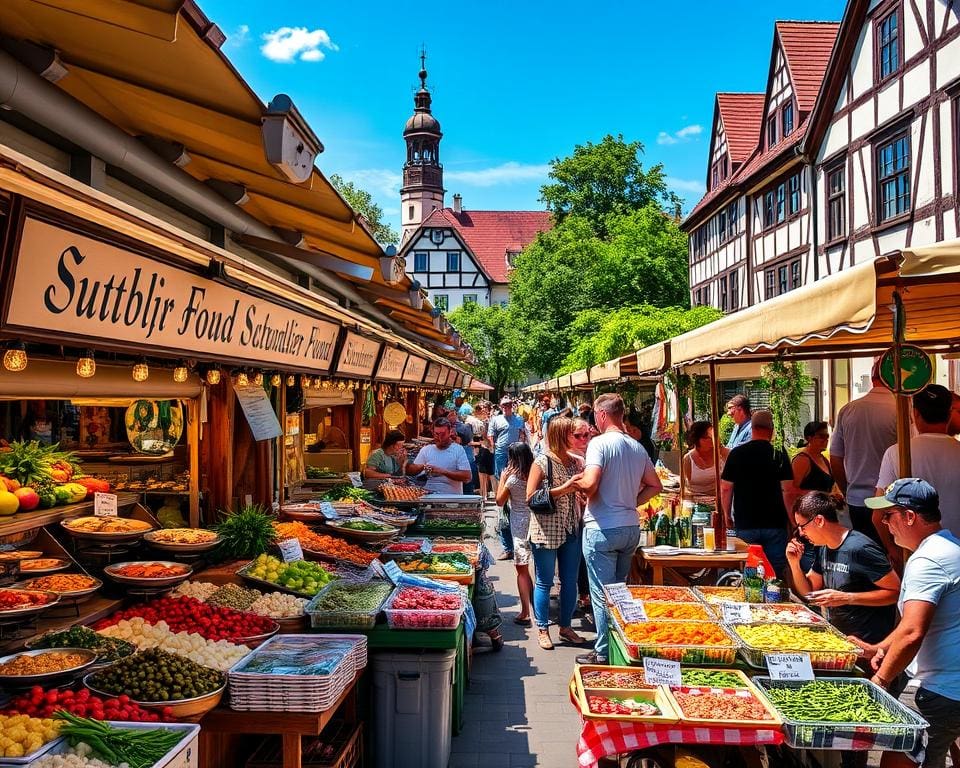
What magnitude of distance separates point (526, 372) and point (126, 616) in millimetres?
38248

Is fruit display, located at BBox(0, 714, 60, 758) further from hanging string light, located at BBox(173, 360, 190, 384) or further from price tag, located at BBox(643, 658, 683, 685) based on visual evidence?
price tag, located at BBox(643, 658, 683, 685)

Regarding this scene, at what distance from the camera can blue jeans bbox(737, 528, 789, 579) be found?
7184 mm

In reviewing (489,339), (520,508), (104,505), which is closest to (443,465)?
(520,508)

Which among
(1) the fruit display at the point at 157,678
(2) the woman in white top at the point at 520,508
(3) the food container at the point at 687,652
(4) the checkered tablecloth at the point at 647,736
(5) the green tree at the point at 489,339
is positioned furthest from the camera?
(5) the green tree at the point at 489,339

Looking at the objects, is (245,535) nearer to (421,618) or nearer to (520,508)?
(421,618)

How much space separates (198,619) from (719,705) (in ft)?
10.1

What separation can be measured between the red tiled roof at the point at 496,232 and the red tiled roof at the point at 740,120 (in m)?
35.5

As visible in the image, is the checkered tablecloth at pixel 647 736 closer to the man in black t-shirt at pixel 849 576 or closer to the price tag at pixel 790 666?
the price tag at pixel 790 666

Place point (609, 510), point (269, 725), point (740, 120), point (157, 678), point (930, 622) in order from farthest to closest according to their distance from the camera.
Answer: point (740, 120)
point (609, 510)
point (269, 725)
point (157, 678)
point (930, 622)

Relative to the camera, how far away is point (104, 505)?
19.0 feet

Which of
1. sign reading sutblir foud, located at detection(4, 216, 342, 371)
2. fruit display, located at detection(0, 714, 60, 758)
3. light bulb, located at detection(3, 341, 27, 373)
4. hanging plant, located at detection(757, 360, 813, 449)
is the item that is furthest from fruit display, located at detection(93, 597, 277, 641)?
hanging plant, located at detection(757, 360, 813, 449)

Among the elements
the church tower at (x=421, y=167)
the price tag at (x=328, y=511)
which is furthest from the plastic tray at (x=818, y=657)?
the church tower at (x=421, y=167)

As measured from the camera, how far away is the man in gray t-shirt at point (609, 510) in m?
6.36

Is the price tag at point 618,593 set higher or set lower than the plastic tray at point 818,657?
higher
